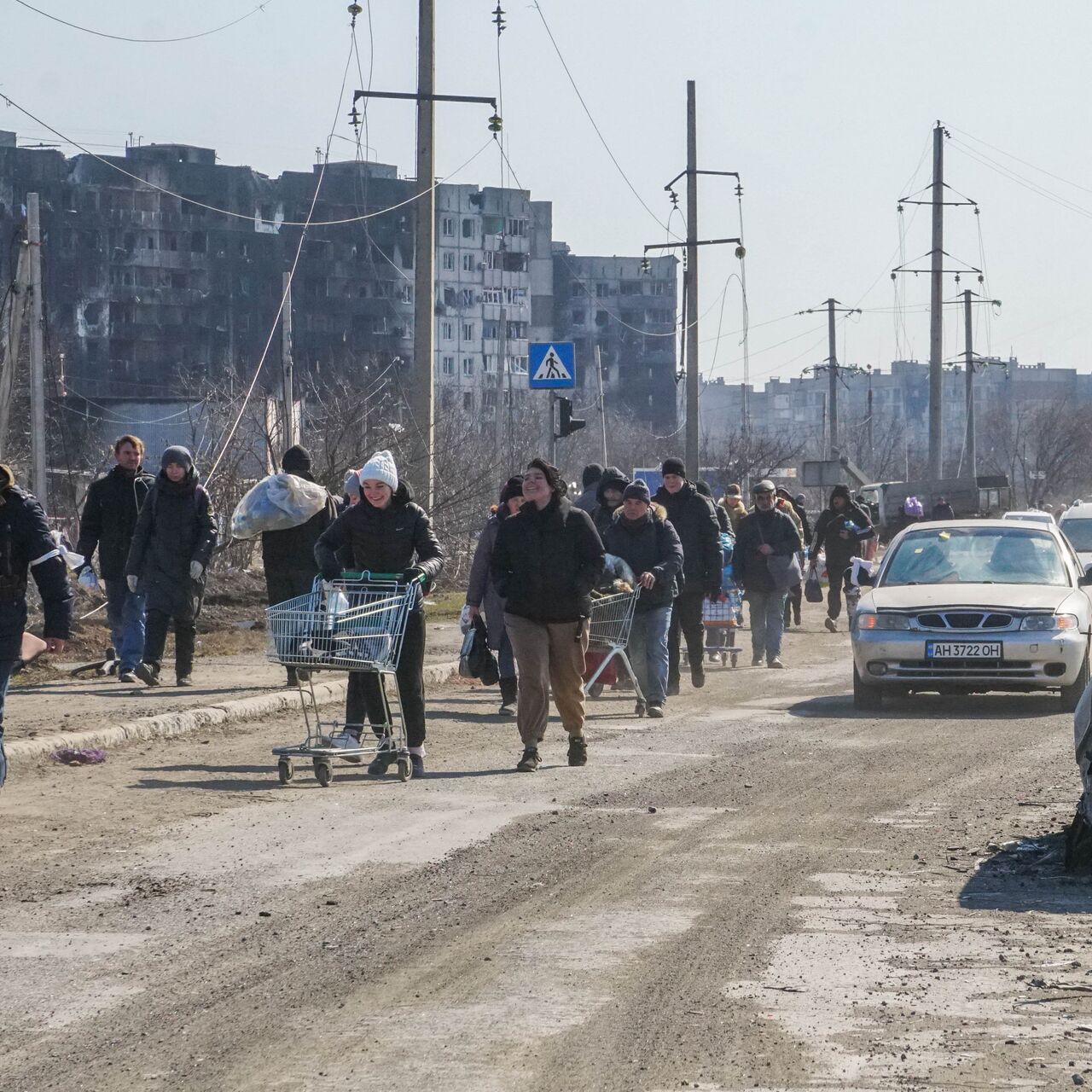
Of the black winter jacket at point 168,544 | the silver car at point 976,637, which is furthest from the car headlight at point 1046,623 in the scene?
the black winter jacket at point 168,544

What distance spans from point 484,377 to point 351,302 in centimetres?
1271

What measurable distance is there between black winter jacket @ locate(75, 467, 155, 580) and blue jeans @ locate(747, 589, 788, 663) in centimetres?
699

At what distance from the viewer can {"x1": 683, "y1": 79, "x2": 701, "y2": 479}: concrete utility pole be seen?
35.5 meters

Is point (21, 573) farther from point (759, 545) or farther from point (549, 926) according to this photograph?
point (759, 545)

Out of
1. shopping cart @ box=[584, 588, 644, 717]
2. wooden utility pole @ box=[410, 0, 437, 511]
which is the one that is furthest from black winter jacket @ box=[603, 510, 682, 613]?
wooden utility pole @ box=[410, 0, 437, 511]

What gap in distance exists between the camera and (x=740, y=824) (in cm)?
895

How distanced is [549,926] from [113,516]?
9.36 metres

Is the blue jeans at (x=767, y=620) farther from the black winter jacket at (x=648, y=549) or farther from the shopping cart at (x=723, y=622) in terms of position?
the black winter jacket at (x=648, y=549)

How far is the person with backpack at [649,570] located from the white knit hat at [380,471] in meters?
3.95

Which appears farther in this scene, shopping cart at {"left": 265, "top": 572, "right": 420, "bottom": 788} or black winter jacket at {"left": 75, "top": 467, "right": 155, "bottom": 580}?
black winter jacket at {"left": 75, "top": 467, "right": 155, "bottom": 580}

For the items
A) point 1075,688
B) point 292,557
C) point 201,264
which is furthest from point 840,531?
point 201,264

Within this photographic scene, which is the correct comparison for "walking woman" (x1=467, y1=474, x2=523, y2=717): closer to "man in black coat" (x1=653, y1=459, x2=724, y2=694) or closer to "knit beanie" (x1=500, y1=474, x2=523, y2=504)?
"knit beanie" (x1=500, y1=474, x2=523, y2=504)

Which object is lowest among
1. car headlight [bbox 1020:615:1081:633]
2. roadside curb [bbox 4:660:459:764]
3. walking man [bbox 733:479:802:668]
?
roadside curb [bbox 4:660:459:764]

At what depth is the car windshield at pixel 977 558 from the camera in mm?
15867
